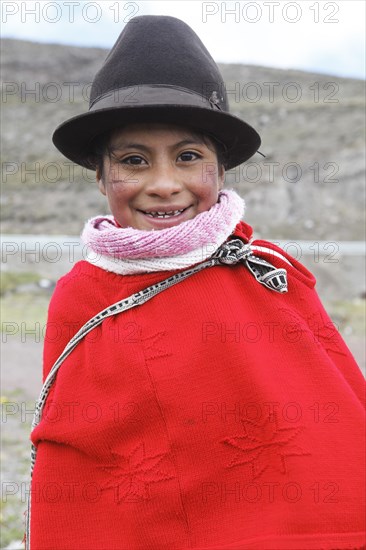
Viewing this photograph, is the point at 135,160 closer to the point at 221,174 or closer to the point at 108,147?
the point at 108,147

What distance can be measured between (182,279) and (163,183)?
0.25 meters

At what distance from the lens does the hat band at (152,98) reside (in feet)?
5.81

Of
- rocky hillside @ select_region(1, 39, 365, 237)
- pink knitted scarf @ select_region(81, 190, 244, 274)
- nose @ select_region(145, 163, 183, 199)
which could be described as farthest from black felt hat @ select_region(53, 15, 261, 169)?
rocky hillside @ select_region(1, 39, 365, 237)

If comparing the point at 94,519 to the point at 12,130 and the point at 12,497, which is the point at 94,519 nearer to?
the point at 12,497

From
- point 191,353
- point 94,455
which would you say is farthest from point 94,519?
point 191,353

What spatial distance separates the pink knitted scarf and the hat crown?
33 cm

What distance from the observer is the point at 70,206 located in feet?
59.4

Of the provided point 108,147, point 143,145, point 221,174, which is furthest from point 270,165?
point 143,145

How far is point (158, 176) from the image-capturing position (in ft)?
5.95

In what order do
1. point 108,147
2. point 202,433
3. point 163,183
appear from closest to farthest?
point 202,433, point 163,183, point 108,147

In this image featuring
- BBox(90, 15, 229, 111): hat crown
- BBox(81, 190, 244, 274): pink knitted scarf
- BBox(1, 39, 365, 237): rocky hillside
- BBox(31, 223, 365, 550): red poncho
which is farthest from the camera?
BBox(1, 39, 365, 237): rocky hillside

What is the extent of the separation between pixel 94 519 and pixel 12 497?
204 centimetres

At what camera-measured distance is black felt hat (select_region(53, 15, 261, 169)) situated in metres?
1.80

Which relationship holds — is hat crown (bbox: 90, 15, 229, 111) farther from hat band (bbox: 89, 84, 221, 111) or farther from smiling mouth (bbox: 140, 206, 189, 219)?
smiling mouth (bbox: 140, 206, 189, 219)
